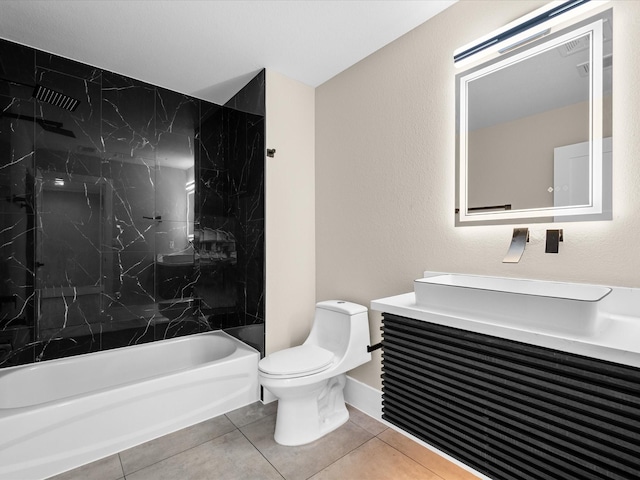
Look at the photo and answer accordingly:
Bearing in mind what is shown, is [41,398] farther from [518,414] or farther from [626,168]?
[626,168]

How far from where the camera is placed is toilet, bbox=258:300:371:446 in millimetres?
1856

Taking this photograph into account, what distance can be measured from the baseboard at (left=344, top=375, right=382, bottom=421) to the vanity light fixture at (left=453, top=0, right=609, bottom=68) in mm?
2069

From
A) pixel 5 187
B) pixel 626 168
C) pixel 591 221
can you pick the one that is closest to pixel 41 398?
pixel 5 187

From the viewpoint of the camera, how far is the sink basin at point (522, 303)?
101cm

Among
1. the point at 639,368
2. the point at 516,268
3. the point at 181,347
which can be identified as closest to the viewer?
the point at 639,368

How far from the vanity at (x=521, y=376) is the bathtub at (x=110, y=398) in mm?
1269

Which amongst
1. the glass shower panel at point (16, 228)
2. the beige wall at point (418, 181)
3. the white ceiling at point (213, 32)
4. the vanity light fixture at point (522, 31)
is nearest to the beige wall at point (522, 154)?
the beige wall at point (418, 181)

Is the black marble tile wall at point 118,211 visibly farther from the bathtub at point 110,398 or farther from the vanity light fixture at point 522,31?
the vanity light fixture at point 522,31

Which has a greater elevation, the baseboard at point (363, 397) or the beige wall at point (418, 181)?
the beige wall at point (418, 181)

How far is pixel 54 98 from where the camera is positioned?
2230 mm

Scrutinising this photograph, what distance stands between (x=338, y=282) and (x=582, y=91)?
1.78 metres

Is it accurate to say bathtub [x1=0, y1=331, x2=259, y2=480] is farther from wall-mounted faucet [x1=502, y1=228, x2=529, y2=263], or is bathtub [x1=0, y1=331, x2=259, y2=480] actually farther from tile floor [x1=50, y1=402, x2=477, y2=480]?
wall-mounted faucet [x1=502, y1=228, x2=529, y2=263]

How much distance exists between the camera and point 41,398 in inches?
82.8

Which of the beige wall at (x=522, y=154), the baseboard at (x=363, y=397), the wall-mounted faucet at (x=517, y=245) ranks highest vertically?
the beige wall at (x=522, y=154)
